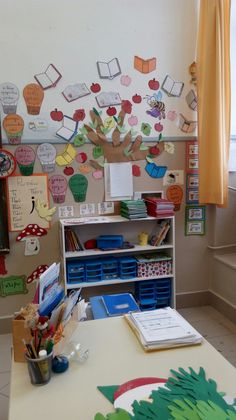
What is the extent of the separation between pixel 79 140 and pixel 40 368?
76.3 inches

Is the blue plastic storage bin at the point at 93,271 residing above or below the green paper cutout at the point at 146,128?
below

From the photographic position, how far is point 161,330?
1.36 metres

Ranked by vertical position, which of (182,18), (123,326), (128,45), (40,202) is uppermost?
(182,18)

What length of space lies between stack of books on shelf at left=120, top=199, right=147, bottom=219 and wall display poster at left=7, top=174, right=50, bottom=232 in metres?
0.63

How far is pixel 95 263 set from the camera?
2734 mm

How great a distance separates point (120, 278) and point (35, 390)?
1727 millimetres

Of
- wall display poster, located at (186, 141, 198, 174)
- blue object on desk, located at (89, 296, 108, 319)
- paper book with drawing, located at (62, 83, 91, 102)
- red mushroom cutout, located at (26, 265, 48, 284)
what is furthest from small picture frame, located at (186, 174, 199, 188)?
blue object on desk, located at (89, 296, 108, 319)

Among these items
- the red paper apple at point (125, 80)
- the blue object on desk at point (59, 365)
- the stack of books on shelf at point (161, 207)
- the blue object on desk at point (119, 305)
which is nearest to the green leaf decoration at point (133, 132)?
the red paper apple at point (125, 80)

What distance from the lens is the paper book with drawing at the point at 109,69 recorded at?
8.84 feet

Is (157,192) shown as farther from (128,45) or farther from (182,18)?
(182,18)

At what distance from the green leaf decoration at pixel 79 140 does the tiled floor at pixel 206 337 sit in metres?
1.61

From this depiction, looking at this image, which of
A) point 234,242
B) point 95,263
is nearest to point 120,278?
point 95,263

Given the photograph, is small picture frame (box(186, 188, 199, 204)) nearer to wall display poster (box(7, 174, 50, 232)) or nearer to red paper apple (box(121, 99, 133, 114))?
red paper apple (box(121, 99, 133, 114))

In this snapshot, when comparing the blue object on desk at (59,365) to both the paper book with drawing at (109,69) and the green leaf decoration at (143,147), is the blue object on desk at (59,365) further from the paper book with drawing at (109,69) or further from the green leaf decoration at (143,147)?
the paper book with drawing at (109,69)
